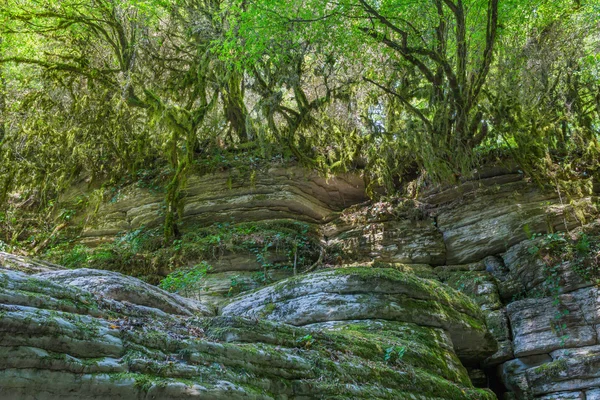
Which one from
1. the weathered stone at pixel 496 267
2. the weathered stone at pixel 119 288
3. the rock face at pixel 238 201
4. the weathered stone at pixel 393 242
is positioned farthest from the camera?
the rock face at pixel 238 201

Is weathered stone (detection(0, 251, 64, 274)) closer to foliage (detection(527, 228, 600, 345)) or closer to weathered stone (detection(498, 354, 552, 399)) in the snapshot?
weathered stone (detection(498, 354, 552, 399))

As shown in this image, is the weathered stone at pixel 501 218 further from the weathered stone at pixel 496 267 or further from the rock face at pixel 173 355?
the rock face at pixel 173 355

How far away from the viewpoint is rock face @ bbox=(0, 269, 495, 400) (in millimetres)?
2934

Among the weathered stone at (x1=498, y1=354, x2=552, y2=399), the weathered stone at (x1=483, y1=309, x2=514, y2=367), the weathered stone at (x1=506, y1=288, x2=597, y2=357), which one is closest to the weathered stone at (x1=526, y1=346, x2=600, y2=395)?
the weathered stone at (x1=498, y1=354, x2=552, y2=399)

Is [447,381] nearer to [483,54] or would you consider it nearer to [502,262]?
[502,262]

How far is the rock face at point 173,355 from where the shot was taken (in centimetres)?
293

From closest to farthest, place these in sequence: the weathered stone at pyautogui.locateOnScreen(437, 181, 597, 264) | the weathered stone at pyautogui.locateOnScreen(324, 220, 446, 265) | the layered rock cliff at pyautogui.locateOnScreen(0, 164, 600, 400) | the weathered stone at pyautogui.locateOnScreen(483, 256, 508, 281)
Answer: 1. the layered rock cliff at pyautogui.locateOnScreen(0, 164, 600, 400)
2. the weathered stone at pyautogui.locateOnScreen(483, 256, 508, 281)
3. the weathered stone at pyautogui.locateOnScreen(437, 181, 597, 264)
4. the weathered stone at pyautogui.locateOnScreen(324, 220, 446, 265)

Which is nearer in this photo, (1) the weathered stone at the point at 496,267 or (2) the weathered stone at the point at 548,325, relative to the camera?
(2) the weathered stone at the point at 548,325

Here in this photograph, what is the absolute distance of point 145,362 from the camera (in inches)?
129

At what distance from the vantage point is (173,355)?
139 inches

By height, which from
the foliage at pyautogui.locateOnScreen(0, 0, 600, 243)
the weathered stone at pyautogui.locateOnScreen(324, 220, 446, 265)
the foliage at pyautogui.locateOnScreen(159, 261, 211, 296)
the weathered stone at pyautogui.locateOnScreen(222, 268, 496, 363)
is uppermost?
the foliage at pyautogui.locateOnScreen(0, 0, 600, 243)

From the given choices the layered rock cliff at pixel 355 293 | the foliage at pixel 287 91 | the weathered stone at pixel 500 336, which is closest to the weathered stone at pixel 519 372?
the layered rock cliff at pixel 355 293

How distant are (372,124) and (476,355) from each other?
24.4 feet

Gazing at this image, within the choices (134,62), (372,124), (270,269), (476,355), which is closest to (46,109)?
(134,62)
